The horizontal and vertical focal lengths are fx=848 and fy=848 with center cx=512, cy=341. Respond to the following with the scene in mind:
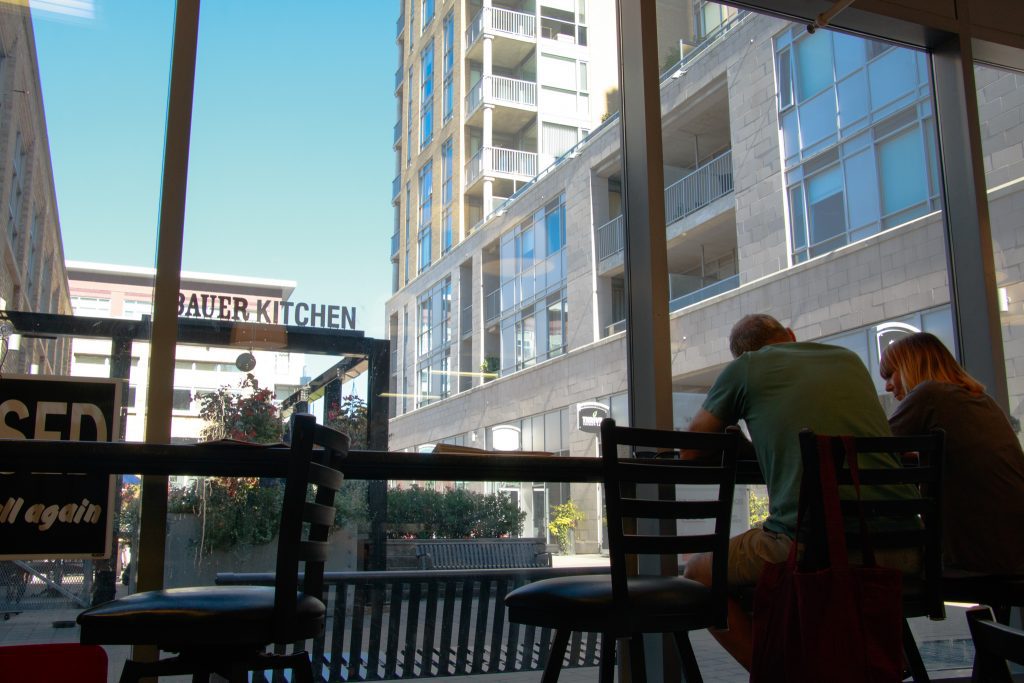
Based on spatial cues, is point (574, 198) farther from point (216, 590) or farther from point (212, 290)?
point (216, 590)

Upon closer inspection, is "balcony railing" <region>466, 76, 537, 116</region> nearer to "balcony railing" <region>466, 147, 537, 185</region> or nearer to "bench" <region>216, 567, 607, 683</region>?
"balcony railing" <region>466, 147, 537, 185</region>

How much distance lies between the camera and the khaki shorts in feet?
6.96

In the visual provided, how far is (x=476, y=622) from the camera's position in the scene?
301 cm

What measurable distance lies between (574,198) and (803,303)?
1.28m

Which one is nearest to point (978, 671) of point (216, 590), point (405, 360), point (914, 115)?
point (216, 590)

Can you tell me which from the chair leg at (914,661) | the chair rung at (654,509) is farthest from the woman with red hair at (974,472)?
the chair rung at (654,509)

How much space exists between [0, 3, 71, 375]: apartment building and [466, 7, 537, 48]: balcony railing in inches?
68.5

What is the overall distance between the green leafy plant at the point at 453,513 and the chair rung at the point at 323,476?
48.4 inches

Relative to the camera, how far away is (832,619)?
186 cm

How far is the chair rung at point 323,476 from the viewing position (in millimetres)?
1607

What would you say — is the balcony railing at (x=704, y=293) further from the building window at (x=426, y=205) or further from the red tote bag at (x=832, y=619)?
the red tote bag at (x=832, y=619)

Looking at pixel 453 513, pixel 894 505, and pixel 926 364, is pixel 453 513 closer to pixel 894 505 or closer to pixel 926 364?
pixel 894 505

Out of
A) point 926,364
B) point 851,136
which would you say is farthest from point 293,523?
point 851,136

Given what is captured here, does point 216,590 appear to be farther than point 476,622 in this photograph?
No
